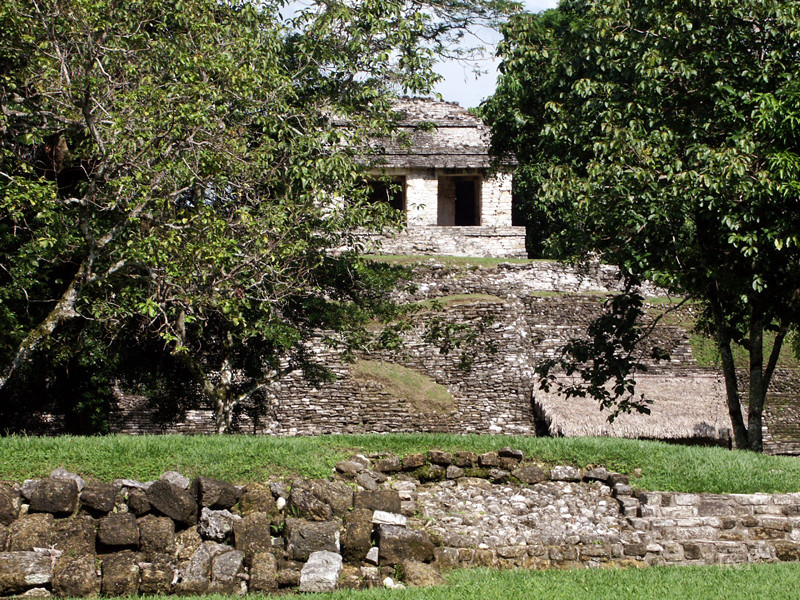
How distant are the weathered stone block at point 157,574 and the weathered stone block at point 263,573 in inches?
27.1

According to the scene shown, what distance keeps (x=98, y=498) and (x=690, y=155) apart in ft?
26.9

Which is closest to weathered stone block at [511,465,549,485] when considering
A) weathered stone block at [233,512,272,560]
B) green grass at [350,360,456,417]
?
weathered stone block at [233,512,272,560]

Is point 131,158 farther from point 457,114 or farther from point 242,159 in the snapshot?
point 457,114

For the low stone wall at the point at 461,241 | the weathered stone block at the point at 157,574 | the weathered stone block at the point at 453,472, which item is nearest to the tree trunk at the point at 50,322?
the weathered stone block at the point at 157,574

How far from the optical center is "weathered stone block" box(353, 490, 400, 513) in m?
8.29

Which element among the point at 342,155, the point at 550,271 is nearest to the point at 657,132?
the point at 342,155

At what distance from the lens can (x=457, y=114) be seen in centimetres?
2973

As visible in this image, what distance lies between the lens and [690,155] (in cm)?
1130

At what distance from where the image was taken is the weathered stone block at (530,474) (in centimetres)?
897

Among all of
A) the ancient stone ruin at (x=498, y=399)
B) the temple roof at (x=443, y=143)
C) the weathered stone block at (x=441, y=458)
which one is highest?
the temple roof at (x=443, y=143)

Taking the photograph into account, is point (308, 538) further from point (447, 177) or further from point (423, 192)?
point (447, 177)

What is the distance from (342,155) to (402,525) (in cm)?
652

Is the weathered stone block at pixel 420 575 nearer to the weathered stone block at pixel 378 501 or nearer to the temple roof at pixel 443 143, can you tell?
the weathered stone block at pixel 378 501

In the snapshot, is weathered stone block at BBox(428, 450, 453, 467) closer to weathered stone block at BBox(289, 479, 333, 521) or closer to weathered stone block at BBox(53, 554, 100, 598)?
weathered stone block at BBox(289, 479, 333, 521)
